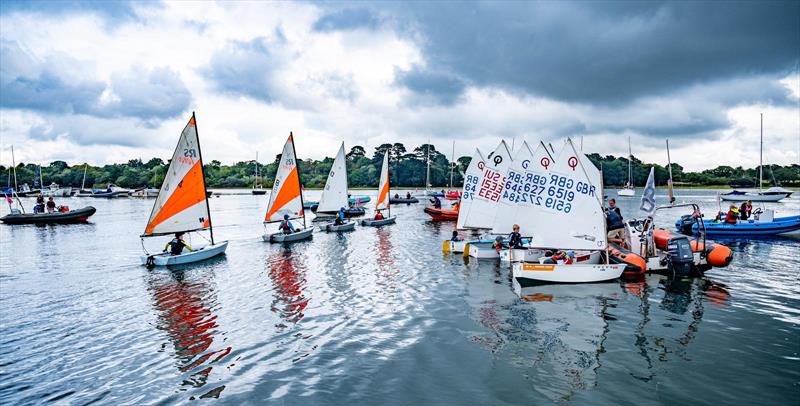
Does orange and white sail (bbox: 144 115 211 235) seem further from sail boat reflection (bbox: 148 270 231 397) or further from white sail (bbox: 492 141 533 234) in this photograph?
white sail (bbox: 492 141 533 234)

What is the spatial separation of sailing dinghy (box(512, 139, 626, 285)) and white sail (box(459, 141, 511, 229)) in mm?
9267

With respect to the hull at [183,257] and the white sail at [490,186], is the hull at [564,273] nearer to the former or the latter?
the white sail at [490,186]

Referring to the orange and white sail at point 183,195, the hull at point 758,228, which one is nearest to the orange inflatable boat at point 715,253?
the hull at point 758,228

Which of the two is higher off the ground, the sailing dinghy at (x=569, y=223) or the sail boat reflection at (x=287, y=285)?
the sailing dinghy at (x=569, y=223)

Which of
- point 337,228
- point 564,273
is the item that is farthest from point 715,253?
point 337,228

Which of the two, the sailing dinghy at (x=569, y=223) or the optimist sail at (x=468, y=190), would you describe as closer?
the sailing dinghy at (x=569, y=223)

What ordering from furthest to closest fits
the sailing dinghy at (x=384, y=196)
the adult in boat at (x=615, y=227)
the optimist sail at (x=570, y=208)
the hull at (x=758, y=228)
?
the sailing dinghy at (x=384, y=196), the hull at (x=758, y=228), the adult in boat at (x=615, y=227), the optimist sail at (x=570, y=208)

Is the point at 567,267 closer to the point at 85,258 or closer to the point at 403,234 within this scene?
the point at 403,234

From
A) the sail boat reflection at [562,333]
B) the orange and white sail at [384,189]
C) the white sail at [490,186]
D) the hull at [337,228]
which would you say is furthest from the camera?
the orange and white sail at [384,189]

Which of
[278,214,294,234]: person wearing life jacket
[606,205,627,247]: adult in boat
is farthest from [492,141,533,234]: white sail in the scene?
[278,214,294,234]: person wearing life jacket

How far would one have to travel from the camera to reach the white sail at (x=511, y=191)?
2811 cm

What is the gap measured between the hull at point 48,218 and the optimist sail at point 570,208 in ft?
217

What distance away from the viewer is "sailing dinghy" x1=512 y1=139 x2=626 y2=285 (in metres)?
20.7

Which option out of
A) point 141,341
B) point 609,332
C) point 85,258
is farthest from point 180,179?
point 609,332
